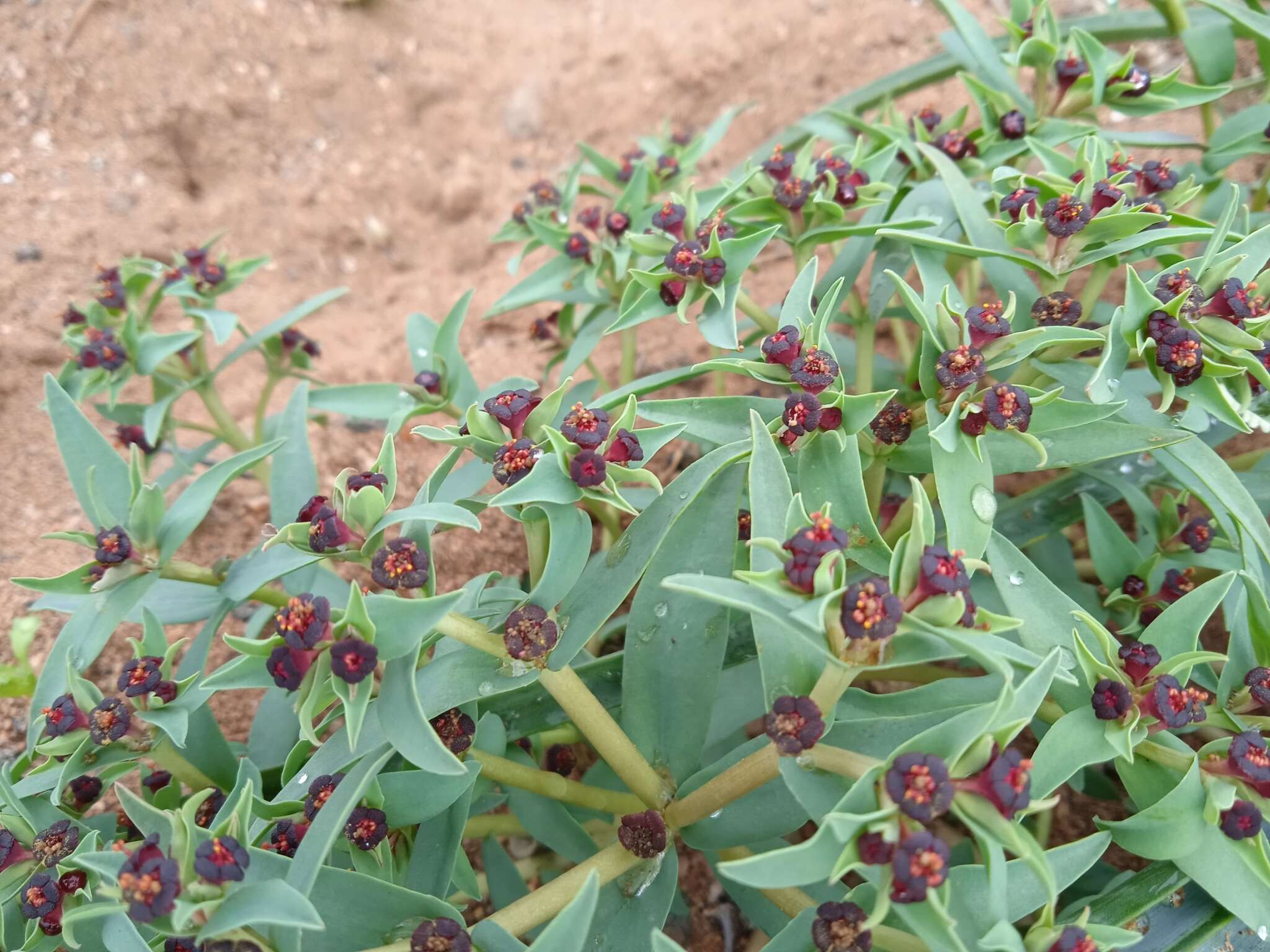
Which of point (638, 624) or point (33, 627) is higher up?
point (33, 627)

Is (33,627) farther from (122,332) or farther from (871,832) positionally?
(871,832)

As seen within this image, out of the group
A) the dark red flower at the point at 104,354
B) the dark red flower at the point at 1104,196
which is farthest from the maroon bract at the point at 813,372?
the dark red flower at the point at 104,354

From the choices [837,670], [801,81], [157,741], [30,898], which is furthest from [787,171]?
[801,81]

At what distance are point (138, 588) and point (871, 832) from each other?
1.64 m

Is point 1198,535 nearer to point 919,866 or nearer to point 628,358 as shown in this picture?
point 919,866

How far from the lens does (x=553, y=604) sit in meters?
1.71

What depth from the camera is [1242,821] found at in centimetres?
157

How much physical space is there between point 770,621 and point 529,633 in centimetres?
44

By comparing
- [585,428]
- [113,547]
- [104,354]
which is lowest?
[585,428]

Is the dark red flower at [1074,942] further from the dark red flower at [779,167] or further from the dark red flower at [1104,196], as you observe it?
the dark red flower at [779,167]

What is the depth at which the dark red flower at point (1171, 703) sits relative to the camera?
1587mm

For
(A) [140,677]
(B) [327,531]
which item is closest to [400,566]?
(B) [327,531]

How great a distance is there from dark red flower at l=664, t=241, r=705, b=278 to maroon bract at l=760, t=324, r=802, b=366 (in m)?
0.29

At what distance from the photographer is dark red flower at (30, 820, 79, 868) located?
70.7 inches
